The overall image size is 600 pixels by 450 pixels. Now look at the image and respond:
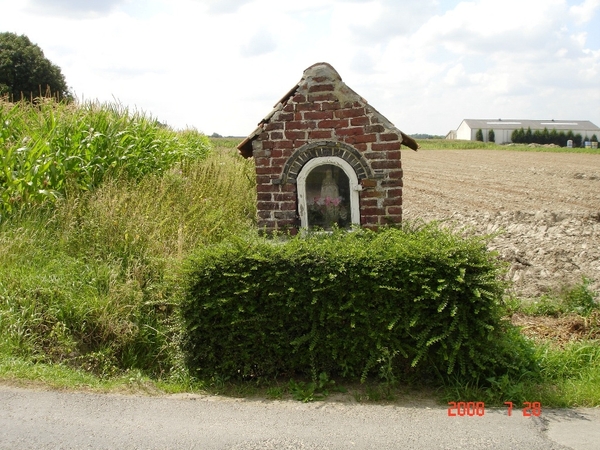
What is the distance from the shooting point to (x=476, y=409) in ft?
16.7

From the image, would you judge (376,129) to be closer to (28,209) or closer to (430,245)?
(430,245)

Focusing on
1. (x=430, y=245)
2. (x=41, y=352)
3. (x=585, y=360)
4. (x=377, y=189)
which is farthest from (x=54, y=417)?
(x=585, y=360)

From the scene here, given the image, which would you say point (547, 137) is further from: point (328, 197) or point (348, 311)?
point (348, 311)

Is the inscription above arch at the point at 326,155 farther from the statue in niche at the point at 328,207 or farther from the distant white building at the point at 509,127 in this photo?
the distant white building at the point at 509,127

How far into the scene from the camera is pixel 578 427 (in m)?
4.67

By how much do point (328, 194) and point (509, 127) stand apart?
9943 cm

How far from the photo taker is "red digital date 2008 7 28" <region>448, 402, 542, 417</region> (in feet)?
16.3

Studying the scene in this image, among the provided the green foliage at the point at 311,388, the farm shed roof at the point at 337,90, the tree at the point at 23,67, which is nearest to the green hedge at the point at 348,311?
the green foliage at the point at 311,388

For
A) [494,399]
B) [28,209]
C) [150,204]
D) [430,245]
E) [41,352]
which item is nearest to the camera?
[494,399]

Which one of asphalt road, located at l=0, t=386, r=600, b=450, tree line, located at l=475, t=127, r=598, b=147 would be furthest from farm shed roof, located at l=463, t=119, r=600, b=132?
asphalt road, located at l=0, t=386, r=600, b=450

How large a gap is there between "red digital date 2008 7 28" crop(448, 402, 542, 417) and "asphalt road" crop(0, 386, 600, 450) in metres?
0.06

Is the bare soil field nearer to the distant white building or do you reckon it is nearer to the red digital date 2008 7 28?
the red digital date 2008 7 28

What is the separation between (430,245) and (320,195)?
5.95 ft

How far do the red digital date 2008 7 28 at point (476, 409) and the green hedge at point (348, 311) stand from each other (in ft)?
0.93
